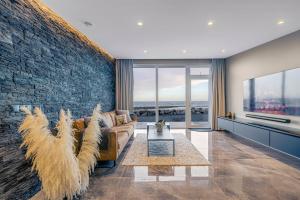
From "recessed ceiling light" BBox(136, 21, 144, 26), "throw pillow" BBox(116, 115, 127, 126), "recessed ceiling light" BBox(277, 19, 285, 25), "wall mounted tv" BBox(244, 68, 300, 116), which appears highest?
"recessed ceiling light" BBox(136, 21, 144, 26)

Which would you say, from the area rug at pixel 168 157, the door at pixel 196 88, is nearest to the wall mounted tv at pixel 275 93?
the door at pixel 196 88

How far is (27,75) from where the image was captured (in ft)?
7.98

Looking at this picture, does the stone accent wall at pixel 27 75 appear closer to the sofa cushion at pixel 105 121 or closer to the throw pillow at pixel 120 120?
the sofa cushion at pixel 105 121

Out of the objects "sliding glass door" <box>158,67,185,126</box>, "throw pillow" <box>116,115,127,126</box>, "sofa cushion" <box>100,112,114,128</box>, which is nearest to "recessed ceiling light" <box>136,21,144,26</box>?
"sofa cushion" <box>100,112,114,128</box>

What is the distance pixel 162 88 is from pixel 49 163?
580cm

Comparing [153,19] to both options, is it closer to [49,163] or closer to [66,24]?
[66,24]

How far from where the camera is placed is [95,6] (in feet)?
9.80

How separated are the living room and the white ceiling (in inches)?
0.9

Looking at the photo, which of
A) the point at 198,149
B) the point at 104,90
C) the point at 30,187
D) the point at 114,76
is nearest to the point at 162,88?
the point at 114,76

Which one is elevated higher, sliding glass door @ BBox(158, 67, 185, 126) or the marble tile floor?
sliding glass door @ BBox(158, 67, 185, 126)

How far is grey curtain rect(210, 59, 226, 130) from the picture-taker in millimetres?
7094

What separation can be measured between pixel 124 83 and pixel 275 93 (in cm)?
467

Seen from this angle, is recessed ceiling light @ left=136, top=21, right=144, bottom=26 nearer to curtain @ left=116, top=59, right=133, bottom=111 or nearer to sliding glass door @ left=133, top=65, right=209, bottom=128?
curtain @ left=116, top=59, right=133, bottom=111

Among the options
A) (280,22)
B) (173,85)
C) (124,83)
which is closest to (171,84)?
(173,85)
